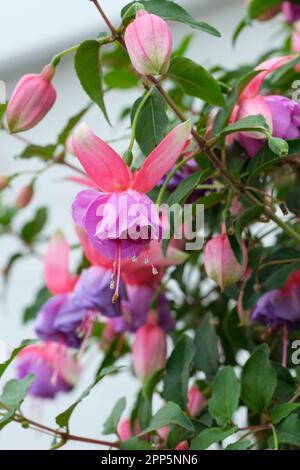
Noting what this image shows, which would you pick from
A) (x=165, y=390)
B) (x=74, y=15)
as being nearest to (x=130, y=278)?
(x=165, y=390)

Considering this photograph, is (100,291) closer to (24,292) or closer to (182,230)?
(182,230)

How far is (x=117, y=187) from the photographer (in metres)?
0.62

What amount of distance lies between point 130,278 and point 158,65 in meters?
0.37

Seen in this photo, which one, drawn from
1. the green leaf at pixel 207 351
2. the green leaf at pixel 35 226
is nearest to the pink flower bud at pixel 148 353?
the green leaf at pixel 207 351

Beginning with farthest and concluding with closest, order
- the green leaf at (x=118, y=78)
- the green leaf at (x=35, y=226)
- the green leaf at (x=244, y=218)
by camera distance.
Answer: the green leaf at (x=35, y=226)
the green leaf at (x=118, y=78)
the green leaf at (x=244, y=218)

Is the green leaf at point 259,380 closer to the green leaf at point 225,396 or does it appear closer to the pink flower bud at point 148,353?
the green leaf at point 225,396

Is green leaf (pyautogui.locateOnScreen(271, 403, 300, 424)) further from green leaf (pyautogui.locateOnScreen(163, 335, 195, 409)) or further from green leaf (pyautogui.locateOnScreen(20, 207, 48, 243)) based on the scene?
Answer: green leaf (pyautogui.locateOnScreen(20, 207, 48, 243))

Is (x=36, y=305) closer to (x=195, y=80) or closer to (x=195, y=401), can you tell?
(x=195, y=401)

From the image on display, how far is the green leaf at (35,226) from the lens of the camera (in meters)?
1.32

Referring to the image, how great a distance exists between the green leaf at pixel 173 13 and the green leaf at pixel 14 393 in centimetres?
37

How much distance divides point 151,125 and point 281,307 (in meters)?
0.24

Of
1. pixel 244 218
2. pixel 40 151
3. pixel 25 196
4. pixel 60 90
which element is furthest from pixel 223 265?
pixel 60 90

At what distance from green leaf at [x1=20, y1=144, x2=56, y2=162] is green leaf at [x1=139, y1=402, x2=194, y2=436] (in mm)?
338
